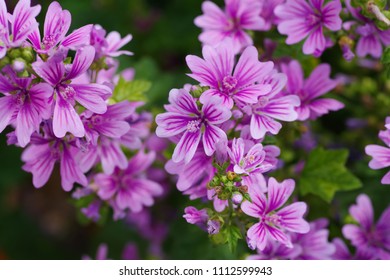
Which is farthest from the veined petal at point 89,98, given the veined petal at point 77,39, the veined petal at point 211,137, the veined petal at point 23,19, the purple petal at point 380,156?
the purple petal at point 380,156

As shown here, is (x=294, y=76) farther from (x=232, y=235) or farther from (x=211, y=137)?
(x=232, y=235)

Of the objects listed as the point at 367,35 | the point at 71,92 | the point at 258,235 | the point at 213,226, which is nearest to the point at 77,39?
the point at 71,92

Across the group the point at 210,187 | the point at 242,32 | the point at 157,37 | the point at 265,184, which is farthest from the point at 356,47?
the point at 157,37

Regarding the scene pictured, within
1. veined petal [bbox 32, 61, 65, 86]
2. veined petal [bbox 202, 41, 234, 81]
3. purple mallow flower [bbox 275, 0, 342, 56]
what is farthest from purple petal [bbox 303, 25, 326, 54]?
veined petal [bbox 32, 61, 65, 86]

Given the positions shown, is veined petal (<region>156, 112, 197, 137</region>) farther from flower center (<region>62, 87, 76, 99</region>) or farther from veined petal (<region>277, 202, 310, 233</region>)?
veined petal (<region>277, 202, 310, 233</region>)

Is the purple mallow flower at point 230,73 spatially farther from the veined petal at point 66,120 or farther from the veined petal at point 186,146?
the veined petal at point 66,120

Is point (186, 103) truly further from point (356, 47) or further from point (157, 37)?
point (157, 37)
